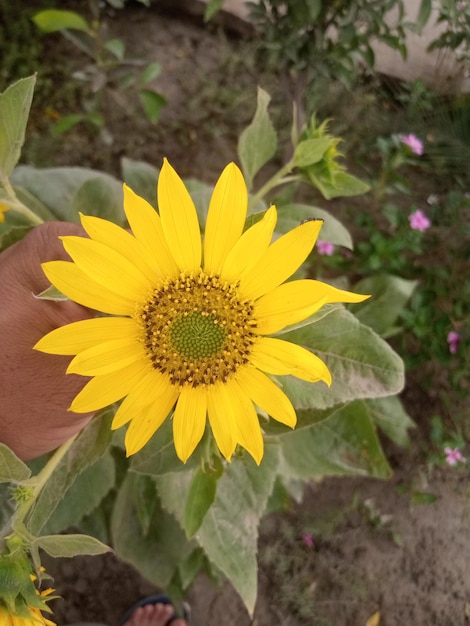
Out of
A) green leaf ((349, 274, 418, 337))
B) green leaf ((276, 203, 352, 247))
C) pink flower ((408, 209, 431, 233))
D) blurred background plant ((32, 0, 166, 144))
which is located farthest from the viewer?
→ pink flower ((408, 209, 431, 233))

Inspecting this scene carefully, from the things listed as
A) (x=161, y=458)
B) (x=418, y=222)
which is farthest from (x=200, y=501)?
(x=418, y=222)

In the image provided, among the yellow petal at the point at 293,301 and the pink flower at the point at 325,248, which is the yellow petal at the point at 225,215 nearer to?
Result: the yellow petal at the point at 293,301

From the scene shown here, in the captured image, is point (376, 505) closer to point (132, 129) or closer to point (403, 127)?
point (403, 127)

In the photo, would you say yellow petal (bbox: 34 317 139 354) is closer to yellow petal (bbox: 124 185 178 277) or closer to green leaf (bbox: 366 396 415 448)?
yellow petal (bbox: 124 185 178 277)

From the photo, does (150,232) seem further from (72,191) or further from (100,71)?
(100,71)

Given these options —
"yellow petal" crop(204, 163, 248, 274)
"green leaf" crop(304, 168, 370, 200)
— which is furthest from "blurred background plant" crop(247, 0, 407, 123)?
"yellow petal" crop(204, 163, 248, 274)

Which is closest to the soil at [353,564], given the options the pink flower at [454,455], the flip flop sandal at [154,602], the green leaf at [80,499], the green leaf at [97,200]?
the flip flop sandal at [154,602]
